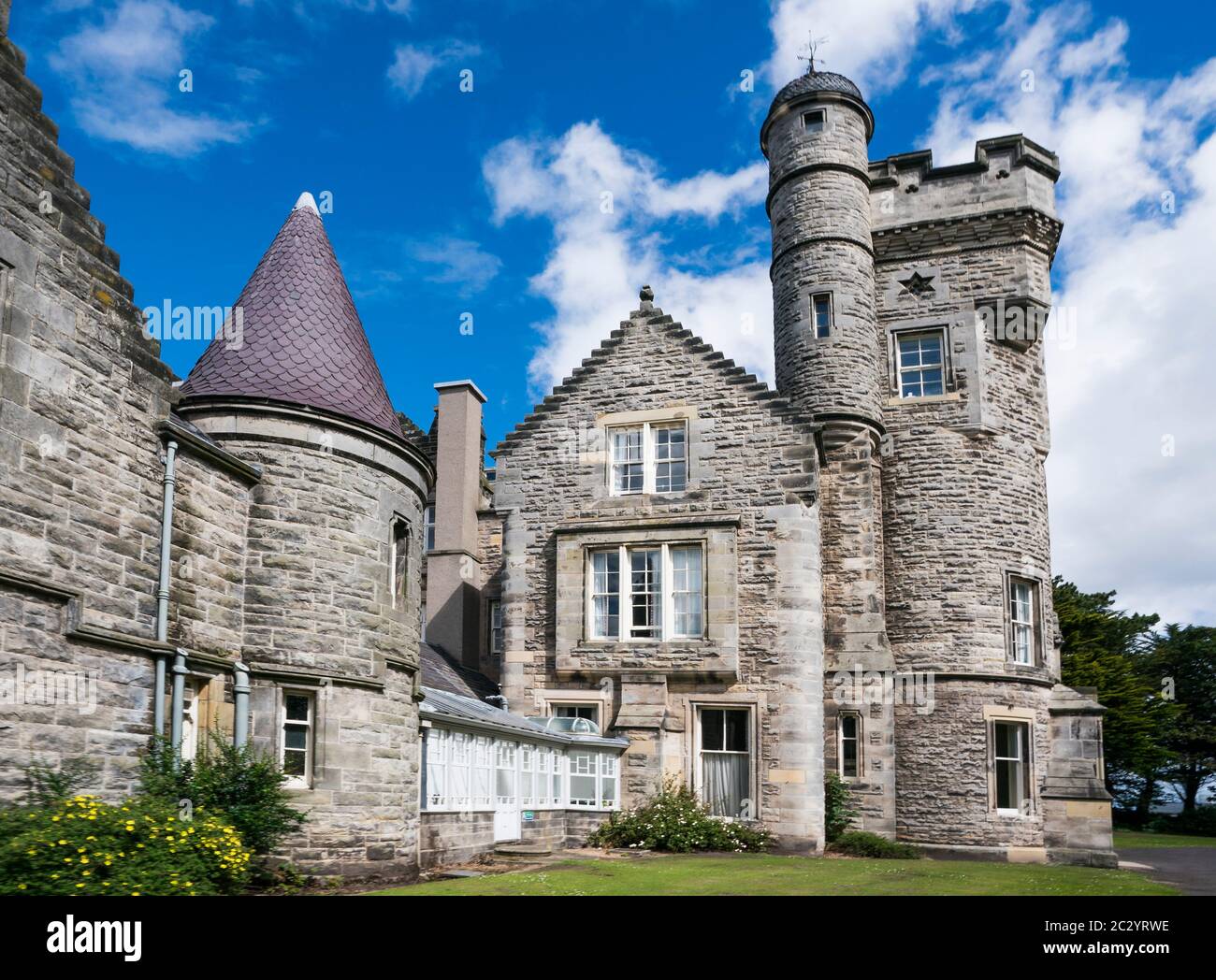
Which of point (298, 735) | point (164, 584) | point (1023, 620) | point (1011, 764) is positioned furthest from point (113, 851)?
point (1023, 620)

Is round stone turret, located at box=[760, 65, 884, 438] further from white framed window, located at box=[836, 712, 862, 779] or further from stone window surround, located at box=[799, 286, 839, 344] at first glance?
white framed window, located at box=[836, 712, 862, 779]

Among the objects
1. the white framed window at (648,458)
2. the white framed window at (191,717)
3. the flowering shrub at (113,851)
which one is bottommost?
the flowering shrub at (113,851)

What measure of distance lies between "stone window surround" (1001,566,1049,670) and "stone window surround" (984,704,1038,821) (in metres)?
1.05

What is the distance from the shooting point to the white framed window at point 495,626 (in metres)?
27.5

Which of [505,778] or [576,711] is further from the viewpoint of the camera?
[576,711]

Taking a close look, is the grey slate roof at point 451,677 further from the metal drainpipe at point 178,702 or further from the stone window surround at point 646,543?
the metal drainpipe at point 178,702

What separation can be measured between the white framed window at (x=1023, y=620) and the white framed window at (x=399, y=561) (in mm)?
15008

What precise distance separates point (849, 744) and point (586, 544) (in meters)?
6.94

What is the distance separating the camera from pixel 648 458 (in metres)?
25.2

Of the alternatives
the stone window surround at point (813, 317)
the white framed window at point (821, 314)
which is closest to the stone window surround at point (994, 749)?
the stone window surround at point (813, 317)

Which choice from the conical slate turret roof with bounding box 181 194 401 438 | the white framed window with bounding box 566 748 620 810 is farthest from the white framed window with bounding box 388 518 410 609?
the white framed window with bounding box 566 748 620 810

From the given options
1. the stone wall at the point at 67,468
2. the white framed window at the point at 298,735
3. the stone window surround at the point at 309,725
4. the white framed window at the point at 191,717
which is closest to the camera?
the stone wall at the point at 67,468

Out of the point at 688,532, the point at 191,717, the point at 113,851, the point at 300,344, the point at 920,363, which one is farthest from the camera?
the point at 920,363

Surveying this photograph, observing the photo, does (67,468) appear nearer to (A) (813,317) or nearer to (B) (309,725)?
(B) (309,725)
